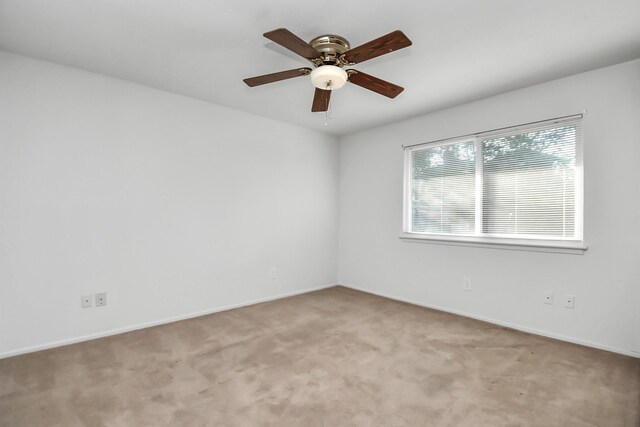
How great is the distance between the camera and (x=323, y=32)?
2129 millimetres

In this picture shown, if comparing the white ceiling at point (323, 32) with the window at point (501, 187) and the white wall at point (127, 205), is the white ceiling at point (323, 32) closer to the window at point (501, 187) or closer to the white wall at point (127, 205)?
the white wall at point (127, 205)

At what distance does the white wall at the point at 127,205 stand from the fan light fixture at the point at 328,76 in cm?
188

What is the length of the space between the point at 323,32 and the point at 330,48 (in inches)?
5.9

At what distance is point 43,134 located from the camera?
2.60 m

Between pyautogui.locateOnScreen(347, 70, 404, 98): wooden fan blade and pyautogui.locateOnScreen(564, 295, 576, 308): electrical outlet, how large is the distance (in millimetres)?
2341

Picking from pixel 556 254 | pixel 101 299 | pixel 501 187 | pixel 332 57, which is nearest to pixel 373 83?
pixel 332 57

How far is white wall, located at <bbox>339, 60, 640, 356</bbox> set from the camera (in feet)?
8.32

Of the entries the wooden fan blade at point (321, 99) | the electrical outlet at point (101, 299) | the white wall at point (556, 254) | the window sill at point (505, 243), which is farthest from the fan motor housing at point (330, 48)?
the electrical outlet at point (101, 299)

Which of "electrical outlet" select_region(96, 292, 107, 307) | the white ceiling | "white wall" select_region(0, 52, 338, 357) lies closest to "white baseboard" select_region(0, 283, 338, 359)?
"white wall" select_region(0, 52, 338, 357)

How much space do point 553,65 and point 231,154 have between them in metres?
3.21

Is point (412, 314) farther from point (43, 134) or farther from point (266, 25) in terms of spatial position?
point (43, 134)

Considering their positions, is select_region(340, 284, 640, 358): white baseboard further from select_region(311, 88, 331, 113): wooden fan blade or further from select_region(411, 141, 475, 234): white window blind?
select_region(311, 88, 331, 113): wooden fan blade

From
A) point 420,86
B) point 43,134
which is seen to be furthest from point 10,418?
point 420,86

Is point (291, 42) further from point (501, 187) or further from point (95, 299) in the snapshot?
point (95, 299)
